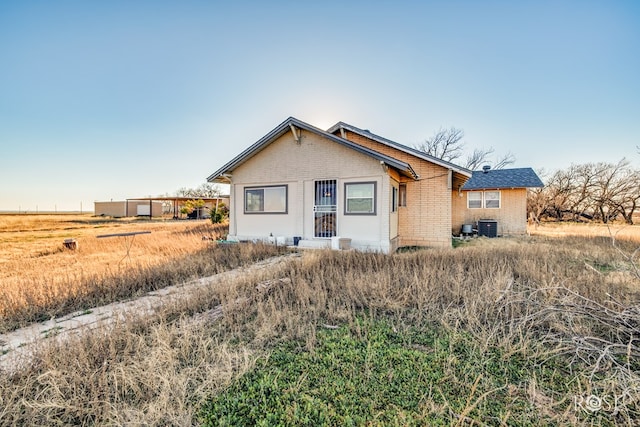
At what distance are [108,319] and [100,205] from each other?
166 feet

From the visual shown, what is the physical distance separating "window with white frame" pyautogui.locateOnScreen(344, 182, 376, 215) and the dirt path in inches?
246

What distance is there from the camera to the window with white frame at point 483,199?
16578 mm

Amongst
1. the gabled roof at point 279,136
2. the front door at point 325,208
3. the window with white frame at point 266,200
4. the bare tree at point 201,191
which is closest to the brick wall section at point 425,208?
the gabled roof at point 279,136

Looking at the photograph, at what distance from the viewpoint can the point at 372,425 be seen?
1945mm

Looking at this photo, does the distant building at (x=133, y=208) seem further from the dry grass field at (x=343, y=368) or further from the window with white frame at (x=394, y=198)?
the dry grass field at (x=343, y=368)

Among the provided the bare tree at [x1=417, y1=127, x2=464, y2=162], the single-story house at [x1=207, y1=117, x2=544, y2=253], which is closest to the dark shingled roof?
the single-story house at [x1=207, y1=117, x2=544, y2=253]

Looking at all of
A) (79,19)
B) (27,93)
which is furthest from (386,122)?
(27,93)

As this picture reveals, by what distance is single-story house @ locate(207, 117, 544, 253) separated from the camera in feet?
33.3

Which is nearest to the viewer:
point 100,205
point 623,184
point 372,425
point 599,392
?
point 372,425

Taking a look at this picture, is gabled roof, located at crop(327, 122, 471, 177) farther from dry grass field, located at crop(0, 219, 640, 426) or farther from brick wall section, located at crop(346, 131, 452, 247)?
dry grass field, located at crop(0, 219, 640, 426)

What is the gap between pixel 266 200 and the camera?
39.1ft

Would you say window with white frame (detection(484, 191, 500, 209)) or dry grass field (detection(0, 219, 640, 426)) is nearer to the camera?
dry grass field (detection(0, 219, 640, 426))

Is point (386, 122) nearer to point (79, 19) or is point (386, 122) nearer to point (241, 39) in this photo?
point (241, 39)

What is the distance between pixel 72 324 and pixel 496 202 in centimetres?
1952
